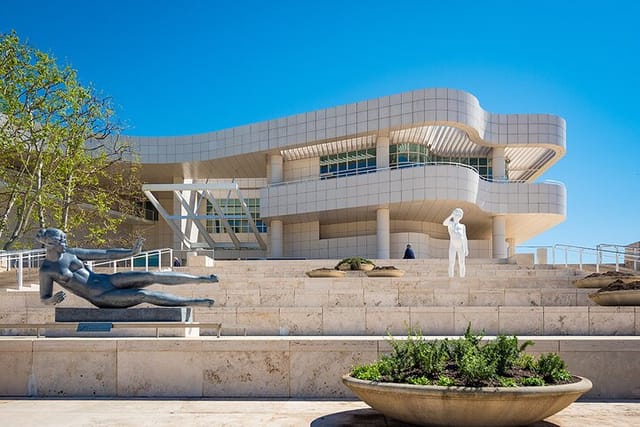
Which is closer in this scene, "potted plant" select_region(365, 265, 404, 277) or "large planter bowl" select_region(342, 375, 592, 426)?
"large planter bowl" select_region(342, 375, 592, 426)

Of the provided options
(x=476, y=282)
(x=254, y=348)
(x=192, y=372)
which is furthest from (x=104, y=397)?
(x=476, y=282)

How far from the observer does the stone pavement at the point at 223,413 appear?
7250 millimetres

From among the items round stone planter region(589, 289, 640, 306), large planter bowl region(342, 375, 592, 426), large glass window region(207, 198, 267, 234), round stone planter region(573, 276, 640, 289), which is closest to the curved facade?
large glass window region(207, 198, 267, 234)

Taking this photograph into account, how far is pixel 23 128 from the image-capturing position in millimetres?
24375

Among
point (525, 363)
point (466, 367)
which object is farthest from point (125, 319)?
point (525, 363)

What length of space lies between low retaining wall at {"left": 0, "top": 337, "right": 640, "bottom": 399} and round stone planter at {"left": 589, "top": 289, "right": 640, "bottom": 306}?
3.44 m

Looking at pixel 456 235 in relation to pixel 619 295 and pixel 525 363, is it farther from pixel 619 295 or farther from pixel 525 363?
pixel 525 363

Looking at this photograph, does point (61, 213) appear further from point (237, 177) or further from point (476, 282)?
point (237, 177)

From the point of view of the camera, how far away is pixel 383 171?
35562mm

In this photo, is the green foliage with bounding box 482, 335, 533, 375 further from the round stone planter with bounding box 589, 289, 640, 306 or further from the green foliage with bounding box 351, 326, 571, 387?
the round stone planter with bounding box 589, 289, 640, 306

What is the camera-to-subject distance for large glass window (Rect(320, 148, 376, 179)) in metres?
38.8

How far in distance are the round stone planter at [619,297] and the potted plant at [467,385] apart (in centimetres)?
638

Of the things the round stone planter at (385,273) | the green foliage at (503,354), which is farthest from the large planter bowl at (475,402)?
the round stone planter at (385,273)

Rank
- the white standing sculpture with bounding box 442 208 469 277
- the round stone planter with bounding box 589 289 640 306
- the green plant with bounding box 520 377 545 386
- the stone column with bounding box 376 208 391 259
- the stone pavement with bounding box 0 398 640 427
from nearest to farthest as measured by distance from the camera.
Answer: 1. the green plant with bounding box 520 377 545 386
2. the stone pavement with bounding box 0 398 640 427
3. the round stone planter with bounding box 589 289 640 306
4. the white standing sculpture with bounding box 442 208 469 277
5. the stone column with bounding box 376 208 391 259
